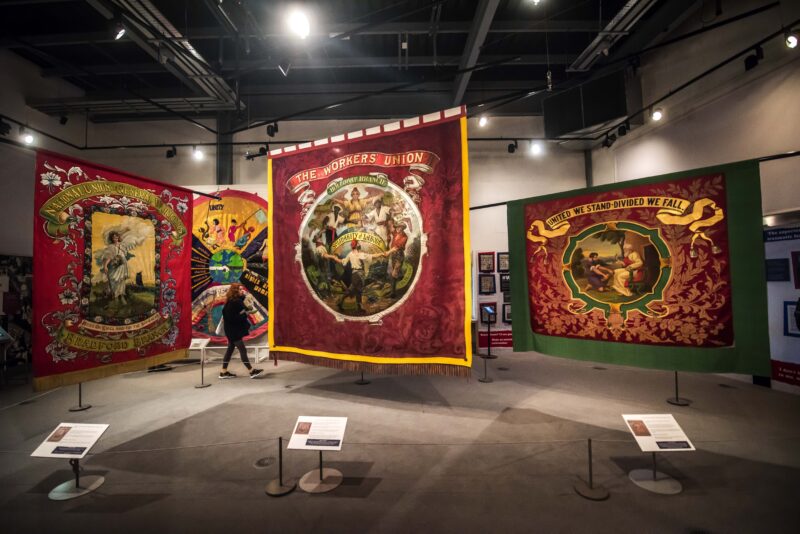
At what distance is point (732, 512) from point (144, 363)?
17.8ft

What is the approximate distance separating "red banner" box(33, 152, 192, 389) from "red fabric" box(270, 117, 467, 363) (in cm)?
121

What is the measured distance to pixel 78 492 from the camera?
9.35 feet

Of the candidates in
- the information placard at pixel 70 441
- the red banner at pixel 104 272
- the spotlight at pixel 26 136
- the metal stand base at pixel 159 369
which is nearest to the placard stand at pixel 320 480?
the information placard at pixel 70 441

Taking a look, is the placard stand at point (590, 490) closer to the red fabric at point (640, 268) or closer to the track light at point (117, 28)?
the red fabric at point (640, 268)

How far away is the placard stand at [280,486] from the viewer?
9.15ft

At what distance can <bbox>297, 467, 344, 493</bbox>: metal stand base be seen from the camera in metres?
2.85

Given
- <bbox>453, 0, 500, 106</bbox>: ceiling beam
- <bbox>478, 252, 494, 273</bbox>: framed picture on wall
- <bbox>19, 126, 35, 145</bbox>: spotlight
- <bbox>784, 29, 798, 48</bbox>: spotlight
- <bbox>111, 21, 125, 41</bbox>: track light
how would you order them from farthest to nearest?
<bbox>478, 252, 494, 273</bbox>: framed picture on wall < <bbox>19, 126, 35, 145</bbox>: spotlight < <bbox>453, 0, 500, 106</bbox>: ceiling beam < <bbox>784, 29, 798, 48</bbox>: spotlight < <bbox>111, 21, 125, 41</bbox>: track light

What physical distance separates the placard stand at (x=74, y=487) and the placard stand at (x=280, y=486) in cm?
151

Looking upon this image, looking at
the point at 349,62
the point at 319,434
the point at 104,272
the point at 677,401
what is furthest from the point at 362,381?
the point at 349,62

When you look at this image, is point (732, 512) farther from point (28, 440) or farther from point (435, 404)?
point (28, 440)

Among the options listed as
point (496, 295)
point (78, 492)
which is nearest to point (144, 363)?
point (78, 492)

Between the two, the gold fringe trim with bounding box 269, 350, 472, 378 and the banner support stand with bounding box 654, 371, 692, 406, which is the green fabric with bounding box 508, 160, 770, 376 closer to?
the gold fringe trim with bounding box 269, 350, 472, 378

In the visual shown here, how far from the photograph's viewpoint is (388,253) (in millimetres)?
4086

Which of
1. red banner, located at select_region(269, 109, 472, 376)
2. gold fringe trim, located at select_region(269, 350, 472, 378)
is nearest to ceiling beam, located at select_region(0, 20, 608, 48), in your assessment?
red banner, located at select_region(269, 109, 472, 376)
